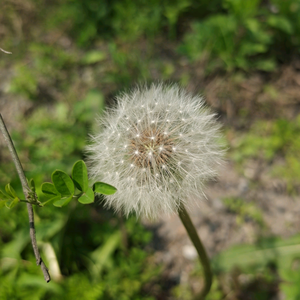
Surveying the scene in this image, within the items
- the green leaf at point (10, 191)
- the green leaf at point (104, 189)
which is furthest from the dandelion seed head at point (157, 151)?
the green leaf at point (10, 191)

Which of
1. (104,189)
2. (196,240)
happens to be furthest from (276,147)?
(104,189)

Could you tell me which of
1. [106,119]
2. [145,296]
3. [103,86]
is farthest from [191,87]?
[145,296]

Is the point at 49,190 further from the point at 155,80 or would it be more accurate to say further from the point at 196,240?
the point at 155,80

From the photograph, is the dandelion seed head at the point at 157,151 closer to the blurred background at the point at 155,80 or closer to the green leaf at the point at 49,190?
the green leaf at the point at 49,190

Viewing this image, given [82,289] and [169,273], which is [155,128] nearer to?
[82,289]

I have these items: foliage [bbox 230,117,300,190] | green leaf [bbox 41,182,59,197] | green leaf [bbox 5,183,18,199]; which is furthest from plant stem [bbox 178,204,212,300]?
foliage [bbox 230,117,300,190]

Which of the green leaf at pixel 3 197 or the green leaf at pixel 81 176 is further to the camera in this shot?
the green leaf at pixel 81 176
